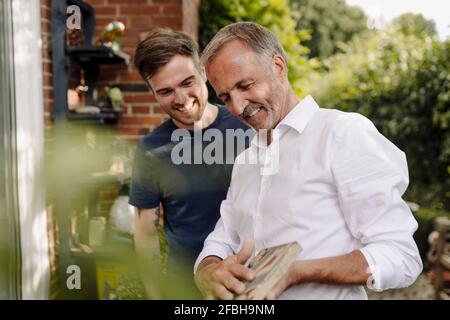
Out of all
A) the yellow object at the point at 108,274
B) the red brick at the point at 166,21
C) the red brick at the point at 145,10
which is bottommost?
the yellow object at the point at 108,274

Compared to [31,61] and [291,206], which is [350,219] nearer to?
[291,206]

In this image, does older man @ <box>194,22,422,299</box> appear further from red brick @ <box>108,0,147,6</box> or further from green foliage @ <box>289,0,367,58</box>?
green foliage @ <box>289,0,367,58</box>

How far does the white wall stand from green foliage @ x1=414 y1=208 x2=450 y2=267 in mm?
1848

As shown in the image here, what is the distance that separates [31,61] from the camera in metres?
1.66

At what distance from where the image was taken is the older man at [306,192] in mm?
740

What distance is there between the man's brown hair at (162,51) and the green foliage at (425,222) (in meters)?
1.73

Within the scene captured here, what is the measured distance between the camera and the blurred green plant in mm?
2545

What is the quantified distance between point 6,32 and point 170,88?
703mm

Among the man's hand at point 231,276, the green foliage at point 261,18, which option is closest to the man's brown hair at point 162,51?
the man's hand at point 231,276

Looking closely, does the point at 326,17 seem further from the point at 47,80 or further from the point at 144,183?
the point at 144,183

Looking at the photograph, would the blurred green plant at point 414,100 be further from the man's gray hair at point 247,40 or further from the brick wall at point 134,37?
the man's gray hair at point 247,40
